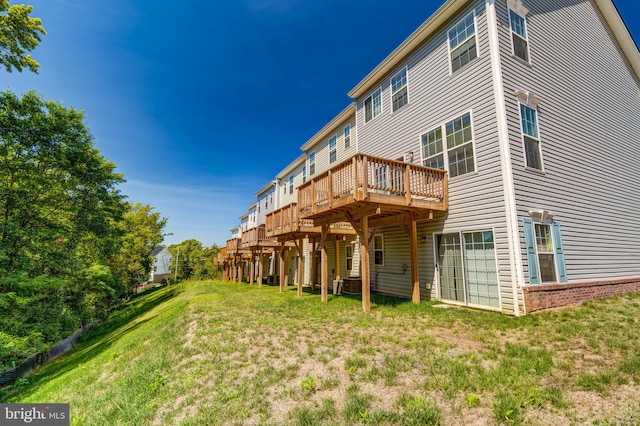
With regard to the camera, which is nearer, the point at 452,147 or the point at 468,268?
the point at 468,268

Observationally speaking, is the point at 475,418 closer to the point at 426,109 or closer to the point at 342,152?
the point at 426,109

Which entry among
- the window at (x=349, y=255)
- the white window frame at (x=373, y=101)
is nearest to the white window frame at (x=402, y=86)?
the white window frame at (x=373, y=101)

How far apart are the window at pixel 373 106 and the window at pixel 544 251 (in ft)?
23.8

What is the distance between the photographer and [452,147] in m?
8.55

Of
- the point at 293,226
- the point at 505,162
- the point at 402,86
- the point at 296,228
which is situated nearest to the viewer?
the point at 505,162

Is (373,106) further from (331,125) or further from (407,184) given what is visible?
(407,184)

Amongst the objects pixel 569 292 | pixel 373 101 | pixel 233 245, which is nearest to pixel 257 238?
pixel 233 245

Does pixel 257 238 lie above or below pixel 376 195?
below

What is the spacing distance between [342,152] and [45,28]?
13.4 meters

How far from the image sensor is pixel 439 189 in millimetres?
8539

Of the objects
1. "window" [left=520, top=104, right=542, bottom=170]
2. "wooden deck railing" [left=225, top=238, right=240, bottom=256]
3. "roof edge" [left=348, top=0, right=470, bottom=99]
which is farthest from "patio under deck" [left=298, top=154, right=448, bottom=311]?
"wooden deck railing" [left=225, top=238, right=240, bottom=256]

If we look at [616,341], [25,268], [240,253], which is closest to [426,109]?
[616,341]

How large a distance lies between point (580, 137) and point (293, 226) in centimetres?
1055

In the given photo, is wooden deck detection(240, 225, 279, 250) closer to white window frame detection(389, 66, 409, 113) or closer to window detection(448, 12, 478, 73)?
white window frame detection(389, 66, 409, 113)
